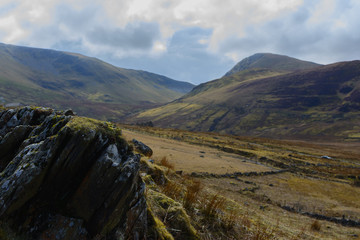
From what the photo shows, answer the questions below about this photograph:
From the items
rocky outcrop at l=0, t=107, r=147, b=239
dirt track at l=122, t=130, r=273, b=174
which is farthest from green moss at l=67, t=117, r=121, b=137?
dirt track at l=122, t=130, r=273, b=174

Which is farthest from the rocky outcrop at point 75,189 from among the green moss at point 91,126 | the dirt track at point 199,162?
the dirt track at point 199,162

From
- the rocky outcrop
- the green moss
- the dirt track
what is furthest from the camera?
the dirt track

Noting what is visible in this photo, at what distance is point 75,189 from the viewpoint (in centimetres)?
468

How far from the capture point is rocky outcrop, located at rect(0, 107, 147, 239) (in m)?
4.31

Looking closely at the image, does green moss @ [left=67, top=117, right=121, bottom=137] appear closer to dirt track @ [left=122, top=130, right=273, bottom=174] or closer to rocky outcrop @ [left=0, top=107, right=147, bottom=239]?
rocky outcrop @ [left=0, top=107, right=147, bottom=239]

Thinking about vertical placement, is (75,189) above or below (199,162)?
above

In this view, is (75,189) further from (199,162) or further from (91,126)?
(199,162)

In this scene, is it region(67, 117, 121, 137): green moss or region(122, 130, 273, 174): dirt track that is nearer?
region(67, 117, 121, 137): green moss

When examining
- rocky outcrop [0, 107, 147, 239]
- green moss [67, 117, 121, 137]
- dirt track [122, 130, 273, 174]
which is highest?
green moss [67, 117, 121, 137]

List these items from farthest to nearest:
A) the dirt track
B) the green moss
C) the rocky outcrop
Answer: the dirt track → the green moss → the rocky outcrop

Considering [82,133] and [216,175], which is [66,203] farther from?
[216,175]

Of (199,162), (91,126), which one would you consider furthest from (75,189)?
(199,162)

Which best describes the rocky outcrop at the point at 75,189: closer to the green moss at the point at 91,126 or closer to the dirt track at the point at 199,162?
the green moss at the point at 91,126

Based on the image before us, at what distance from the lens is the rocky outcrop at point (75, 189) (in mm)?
4312
